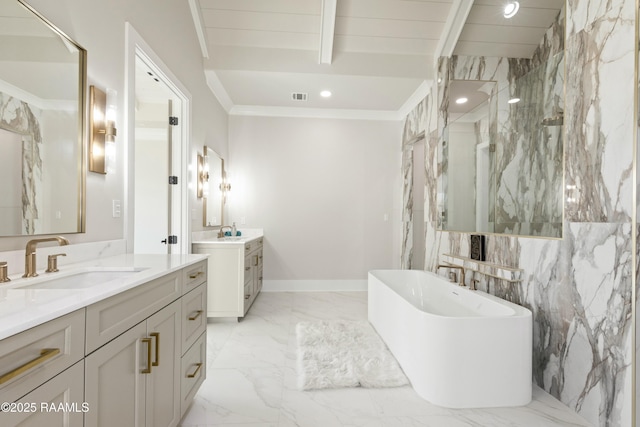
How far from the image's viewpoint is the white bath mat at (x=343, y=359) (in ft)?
6.92

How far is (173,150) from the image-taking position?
2.96 m

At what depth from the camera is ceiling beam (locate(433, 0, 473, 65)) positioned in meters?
2.98

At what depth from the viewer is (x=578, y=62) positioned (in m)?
1.89

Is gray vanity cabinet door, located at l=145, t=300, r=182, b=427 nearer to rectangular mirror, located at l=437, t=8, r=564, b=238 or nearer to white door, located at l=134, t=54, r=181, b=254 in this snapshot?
white door, located at l=134, t=54, r=181, b=254

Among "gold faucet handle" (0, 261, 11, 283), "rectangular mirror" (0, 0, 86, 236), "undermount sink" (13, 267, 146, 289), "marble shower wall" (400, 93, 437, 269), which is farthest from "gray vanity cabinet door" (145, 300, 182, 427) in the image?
"marble shower wall" (400, 93, 437, 269)

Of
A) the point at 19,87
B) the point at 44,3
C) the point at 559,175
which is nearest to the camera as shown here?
the point at 19,87

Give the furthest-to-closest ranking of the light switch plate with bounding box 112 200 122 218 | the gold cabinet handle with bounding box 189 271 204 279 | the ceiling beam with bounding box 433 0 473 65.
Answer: the ceiling beam with bounding box 433 0 473 65
the light switch plate with bounding box 112 200 122 218
the gold cabinet handle with bounding box 189 271 204 279

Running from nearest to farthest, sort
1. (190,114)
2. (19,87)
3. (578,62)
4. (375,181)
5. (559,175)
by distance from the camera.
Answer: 1. (19,87)
2. (578,62)
3. (559,175)
4. (190,114)
5. (375,181)

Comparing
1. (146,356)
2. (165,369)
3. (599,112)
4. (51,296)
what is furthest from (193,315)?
(599,112)

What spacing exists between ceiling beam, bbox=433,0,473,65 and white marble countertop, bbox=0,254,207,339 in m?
3.28

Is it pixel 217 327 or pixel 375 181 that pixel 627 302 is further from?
pixel 375 181

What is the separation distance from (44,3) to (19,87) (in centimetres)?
43

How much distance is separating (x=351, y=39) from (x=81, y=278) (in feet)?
10.5

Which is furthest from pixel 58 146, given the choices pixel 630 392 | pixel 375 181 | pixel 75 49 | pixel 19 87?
pixel 375 181
